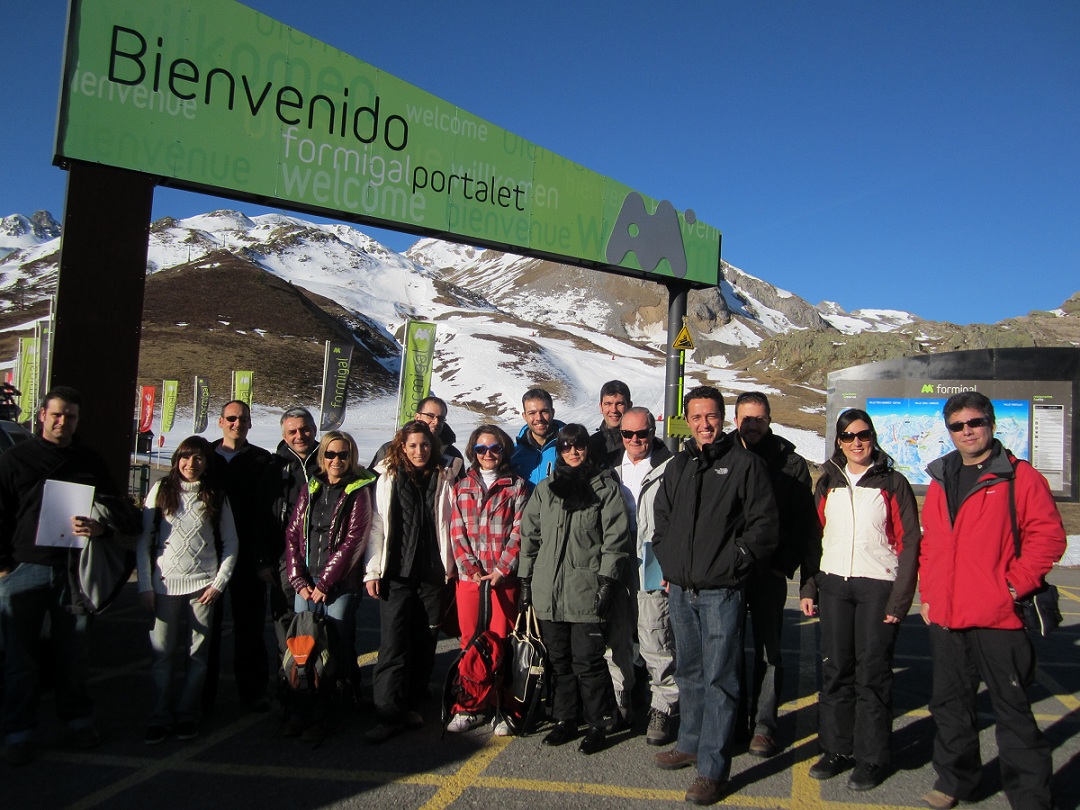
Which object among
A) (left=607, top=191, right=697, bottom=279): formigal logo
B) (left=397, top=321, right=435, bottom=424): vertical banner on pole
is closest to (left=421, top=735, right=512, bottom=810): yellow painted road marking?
(left=607, top=191, right=697, bottom=279): formigal logo

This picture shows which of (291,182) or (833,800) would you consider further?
(291,182)

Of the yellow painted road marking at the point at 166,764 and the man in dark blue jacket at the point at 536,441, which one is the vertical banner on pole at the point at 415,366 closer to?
the man in dark blue jacket at the point at 536,441

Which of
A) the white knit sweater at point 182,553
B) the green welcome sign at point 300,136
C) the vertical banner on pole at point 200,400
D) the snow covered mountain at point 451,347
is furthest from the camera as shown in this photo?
the snow covered mountain at point 451,347

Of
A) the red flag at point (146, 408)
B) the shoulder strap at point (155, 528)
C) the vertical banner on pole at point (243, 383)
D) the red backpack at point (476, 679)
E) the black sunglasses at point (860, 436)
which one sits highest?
the vertical banner on pole at point (243, 383)

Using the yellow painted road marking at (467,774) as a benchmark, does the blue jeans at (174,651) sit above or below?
above

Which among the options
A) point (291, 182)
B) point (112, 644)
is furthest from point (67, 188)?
point (112, 644)

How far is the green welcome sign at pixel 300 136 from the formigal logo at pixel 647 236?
0.05 m

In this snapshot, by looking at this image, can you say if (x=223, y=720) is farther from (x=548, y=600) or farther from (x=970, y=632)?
(x=970, y=632)

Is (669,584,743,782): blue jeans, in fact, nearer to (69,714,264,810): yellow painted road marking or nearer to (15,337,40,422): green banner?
(69,714,264,810): yellow painted road marking

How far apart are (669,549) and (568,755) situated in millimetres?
1330

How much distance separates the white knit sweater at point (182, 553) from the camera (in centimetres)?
435

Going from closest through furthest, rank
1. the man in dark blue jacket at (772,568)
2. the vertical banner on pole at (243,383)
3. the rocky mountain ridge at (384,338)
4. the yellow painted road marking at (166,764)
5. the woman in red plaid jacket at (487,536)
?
the yellow painted road marking at (166,764) < the man in dark blue jacket at (772,568) < the woman in red plaid jacket at (487,536) < the vertical banner on pole at (243,383) < the rocky mountain ridge at (384,338)

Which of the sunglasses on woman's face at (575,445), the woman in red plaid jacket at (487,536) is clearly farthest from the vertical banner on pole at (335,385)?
the sunglasses on woman's face at (575,445)

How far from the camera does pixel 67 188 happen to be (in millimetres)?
6410
